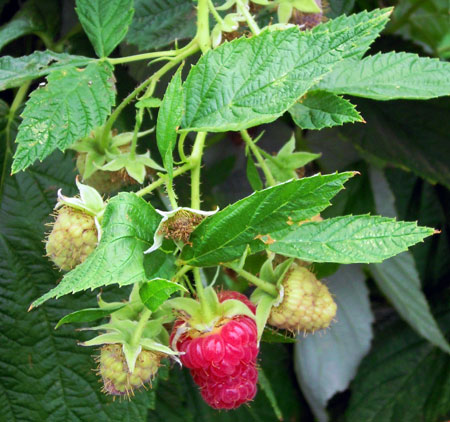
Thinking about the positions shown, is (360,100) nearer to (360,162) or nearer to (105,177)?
(360,162)

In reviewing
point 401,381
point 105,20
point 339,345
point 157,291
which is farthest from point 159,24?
point 401,381

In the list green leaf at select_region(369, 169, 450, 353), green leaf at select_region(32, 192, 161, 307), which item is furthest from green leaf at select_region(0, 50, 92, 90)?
green leaf at select_region(369, 169, 450, 353)

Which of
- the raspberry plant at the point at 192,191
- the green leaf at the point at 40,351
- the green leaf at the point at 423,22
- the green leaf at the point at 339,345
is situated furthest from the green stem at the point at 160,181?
the green leaf at the point at 423,22

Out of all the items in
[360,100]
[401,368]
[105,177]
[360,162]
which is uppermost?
[105,177]

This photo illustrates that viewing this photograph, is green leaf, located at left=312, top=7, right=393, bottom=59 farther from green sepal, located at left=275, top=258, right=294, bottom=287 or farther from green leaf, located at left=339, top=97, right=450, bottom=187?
green leaf, located at left=339, top=97, right=450, bottom=187

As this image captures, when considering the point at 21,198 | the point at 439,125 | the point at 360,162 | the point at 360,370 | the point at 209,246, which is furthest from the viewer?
the point at 360,370

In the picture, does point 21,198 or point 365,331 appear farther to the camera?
point 365,331

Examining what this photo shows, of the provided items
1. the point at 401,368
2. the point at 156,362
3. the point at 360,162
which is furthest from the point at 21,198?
the point at 401,368
